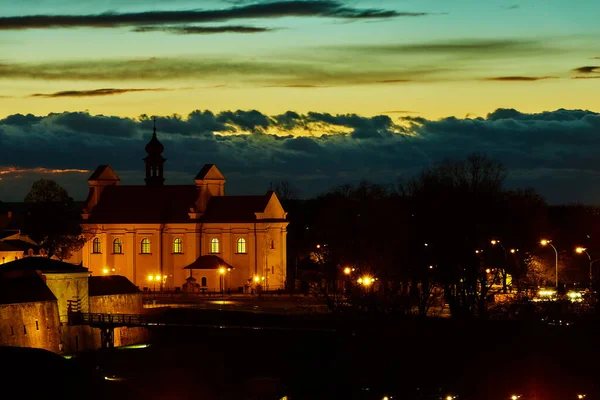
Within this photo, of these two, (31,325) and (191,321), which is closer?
(31,325)

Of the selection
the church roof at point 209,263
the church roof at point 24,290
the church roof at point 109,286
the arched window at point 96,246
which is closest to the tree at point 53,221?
the arched window at point 96,246

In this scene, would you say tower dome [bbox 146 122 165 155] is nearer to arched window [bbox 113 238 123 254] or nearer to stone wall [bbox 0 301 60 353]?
arched window [bbox 113 238 123 254]

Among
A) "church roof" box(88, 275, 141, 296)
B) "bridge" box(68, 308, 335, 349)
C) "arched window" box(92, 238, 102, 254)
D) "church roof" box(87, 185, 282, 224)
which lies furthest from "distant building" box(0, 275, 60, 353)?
"arched window" box(92, 238, 102, 254)

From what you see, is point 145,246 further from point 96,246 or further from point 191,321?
point 191,321

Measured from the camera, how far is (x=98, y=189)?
129 metres

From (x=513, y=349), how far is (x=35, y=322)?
2908 centimetres

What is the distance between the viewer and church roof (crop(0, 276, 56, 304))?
8781 centimetres

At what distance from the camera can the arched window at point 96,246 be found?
125875 mm

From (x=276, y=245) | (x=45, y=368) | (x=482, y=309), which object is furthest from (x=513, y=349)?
(x=276, y=245)

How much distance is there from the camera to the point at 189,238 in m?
124

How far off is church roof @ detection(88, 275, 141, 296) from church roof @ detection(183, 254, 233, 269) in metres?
17.8

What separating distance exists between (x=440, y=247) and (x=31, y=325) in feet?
85.4

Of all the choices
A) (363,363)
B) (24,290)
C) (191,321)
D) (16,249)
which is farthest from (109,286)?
(16,249)

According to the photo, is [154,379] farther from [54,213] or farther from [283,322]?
[54,213]
